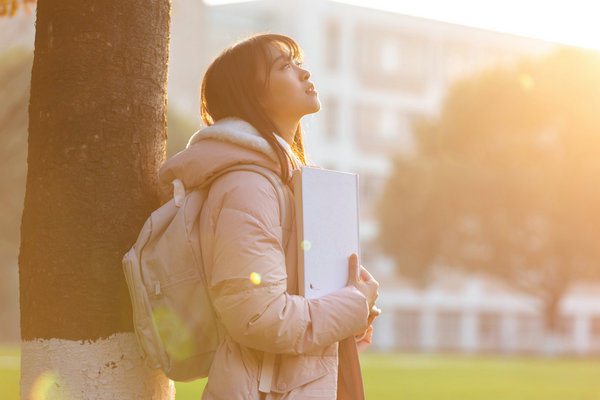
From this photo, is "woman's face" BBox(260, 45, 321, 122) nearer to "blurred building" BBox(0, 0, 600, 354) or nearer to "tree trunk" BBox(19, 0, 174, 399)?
"tree trunk" BBox(19, 0, 174, 399)

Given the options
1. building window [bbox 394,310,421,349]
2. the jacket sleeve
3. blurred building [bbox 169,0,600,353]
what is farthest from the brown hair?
building window [bbox 394,310,421,349]

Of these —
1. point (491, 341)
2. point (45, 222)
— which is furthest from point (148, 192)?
point (491, 341)

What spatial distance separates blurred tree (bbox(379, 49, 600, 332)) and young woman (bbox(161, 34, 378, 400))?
100 feet

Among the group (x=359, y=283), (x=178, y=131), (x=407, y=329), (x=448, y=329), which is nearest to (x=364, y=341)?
(x=359, y=283)

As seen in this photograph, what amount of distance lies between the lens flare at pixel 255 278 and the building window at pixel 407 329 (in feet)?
157

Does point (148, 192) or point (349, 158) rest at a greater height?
point (148, 192)

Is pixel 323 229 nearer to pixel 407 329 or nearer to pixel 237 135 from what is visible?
pixel 237 135

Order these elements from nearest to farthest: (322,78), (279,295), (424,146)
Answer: (279,295)
(424,146)
(322,78)

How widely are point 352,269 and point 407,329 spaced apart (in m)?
48.2

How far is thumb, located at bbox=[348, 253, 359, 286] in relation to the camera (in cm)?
292

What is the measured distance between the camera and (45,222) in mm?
2990

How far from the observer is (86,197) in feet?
9.79

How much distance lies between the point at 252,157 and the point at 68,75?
74 cm

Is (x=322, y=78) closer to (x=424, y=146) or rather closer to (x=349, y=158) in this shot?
(x=349, y=158)
